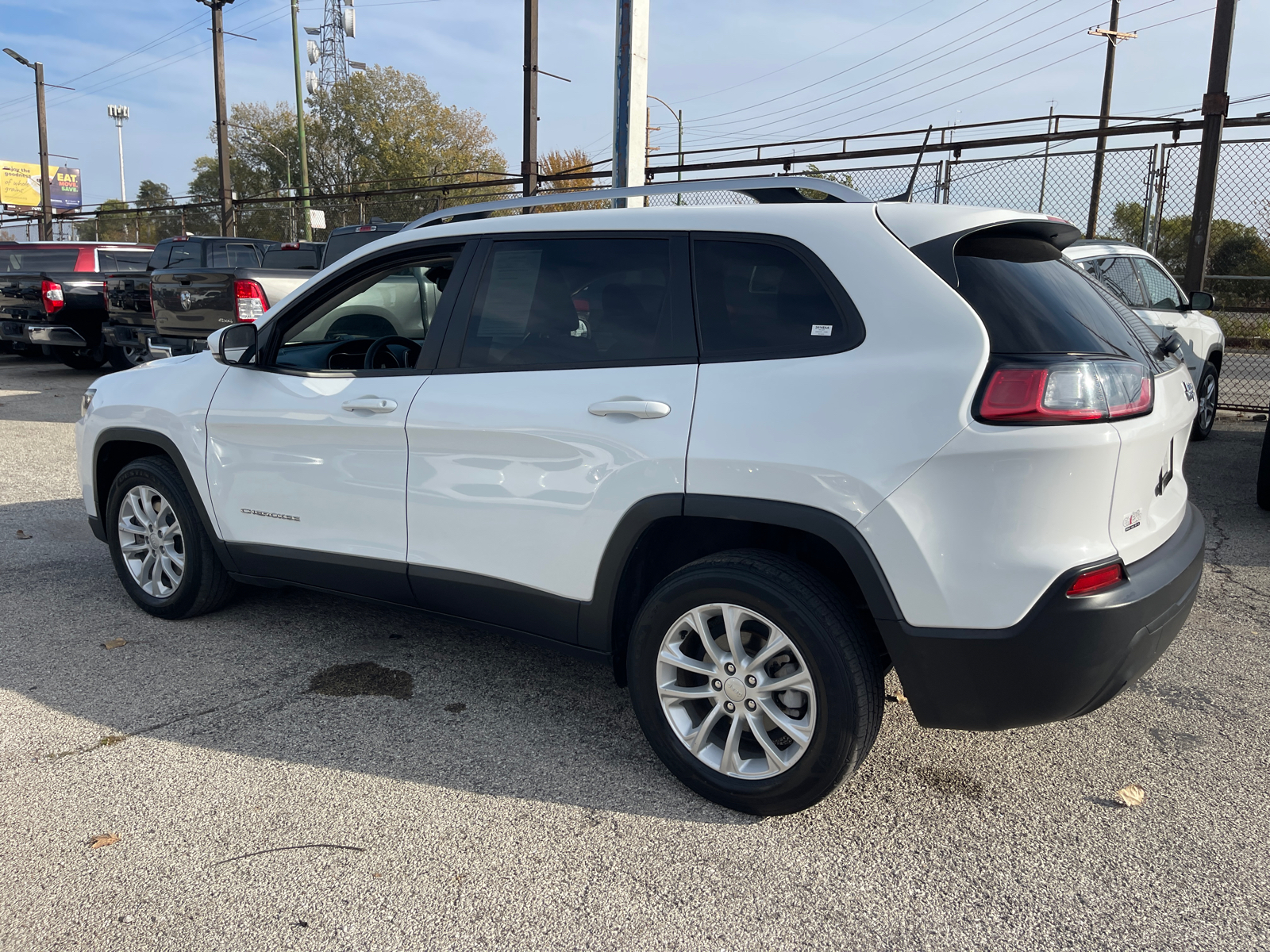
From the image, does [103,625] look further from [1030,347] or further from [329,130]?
[329,130]

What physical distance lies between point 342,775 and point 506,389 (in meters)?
1.36

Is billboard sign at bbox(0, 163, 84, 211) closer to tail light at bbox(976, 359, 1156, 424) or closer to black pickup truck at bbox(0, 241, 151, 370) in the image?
black pickup truck at bbox(0, 241, 151, 370)

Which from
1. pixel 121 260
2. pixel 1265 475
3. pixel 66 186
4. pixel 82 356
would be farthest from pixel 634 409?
pixel 66 186

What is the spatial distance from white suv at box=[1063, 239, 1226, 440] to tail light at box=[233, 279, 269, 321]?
753 centimetres

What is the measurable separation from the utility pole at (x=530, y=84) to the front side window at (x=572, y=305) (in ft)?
38.9

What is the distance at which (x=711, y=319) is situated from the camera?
2883 millimetres

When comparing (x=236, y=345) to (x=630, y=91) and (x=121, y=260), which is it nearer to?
(x=630, y=91)

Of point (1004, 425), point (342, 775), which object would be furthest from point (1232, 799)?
point (342, 775)

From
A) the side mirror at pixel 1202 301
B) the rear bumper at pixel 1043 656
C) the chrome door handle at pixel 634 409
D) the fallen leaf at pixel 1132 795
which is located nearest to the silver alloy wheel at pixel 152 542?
the chrome door handle at pixel 634 409

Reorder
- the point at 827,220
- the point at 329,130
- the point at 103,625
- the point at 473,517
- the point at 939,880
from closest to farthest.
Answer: the point at 939,880 → the point at 827,220 → the point at 473,517 → the point at 103,625 → the point at 329,130

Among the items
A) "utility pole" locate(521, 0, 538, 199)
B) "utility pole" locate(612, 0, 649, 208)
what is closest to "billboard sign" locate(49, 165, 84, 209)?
"utility pole" locate(521, 0, 538, 199)

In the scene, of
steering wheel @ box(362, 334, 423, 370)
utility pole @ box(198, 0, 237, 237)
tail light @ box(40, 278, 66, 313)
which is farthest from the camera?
utility pole @ box(198, 0, 237, 237)

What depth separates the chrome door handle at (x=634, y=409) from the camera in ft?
9.40

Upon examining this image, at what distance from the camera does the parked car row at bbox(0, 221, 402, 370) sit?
9.92 m
